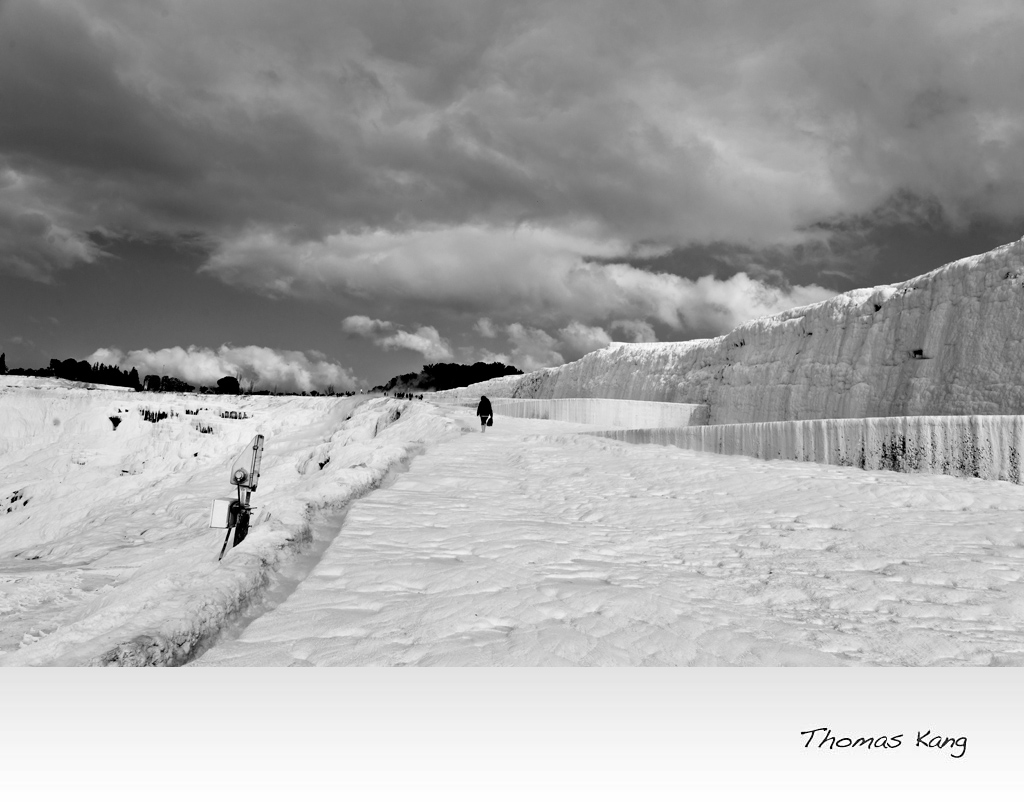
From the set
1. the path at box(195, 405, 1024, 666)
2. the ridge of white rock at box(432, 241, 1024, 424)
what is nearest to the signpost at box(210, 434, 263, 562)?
the path at box(195, 405, 1024, 666)

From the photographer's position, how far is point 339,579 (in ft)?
13.2

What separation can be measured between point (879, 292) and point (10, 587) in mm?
22505

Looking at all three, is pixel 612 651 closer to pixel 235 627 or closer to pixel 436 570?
pixel 436 570

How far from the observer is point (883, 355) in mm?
18641

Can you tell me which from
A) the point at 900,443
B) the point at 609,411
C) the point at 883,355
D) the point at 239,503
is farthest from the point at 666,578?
the point at 609,411

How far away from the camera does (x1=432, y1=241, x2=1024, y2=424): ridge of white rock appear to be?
48.8 ft

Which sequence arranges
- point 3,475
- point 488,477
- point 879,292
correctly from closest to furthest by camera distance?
point 488,477 < point 879,292 < point 3,475

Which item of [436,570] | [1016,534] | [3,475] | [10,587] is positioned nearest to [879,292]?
[1016,534]

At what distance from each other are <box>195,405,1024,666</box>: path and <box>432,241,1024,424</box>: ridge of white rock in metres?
9.62

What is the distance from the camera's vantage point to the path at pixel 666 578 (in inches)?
116

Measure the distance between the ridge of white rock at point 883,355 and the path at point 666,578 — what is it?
9.62 metres

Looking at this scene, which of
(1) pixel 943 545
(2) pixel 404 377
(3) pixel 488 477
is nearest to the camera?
(1) pixel 943 545

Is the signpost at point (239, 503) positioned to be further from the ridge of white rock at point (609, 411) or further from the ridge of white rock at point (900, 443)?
the ridge of white rock at point (609, 411)

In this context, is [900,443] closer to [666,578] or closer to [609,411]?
[666,578]
